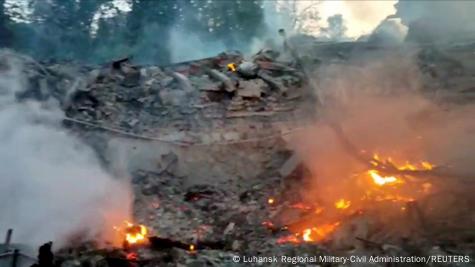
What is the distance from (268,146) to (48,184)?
479 centimetres

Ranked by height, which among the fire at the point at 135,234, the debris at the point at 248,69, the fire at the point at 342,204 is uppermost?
the debris at the point at 248,69

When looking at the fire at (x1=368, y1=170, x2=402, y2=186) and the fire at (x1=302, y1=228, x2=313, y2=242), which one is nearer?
the fire at (x1=302, y1=228, x2=313, y2=242)

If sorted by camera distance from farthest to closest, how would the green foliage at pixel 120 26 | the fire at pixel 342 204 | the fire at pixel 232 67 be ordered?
1. the green foliage at pixel 120 26
2. the fire at pixel 232 67
3. the fire at pixel 342 204

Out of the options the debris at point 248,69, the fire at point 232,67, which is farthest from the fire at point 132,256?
the fire at point 232,67

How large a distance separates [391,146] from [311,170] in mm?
1853

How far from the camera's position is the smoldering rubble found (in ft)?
22.3

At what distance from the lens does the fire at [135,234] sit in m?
7.10

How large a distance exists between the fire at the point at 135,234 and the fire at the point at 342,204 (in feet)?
11.2

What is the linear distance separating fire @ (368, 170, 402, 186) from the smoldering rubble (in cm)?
4

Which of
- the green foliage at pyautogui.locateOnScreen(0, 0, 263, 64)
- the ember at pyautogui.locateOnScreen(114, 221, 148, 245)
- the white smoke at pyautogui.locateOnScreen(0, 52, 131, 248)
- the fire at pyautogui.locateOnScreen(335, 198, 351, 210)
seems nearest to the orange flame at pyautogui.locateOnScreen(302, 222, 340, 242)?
the fire at pyautogui.locateOnScreen(335, 198, 351, 210)

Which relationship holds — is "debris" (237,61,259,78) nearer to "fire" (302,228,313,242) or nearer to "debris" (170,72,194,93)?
"debris" (170,72,194,93)

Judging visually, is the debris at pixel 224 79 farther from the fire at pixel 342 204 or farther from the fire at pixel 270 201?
the fire at pixel 342 204

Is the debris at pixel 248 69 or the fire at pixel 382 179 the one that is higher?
the debris at pixel 248 69

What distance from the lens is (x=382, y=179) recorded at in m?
8.38
